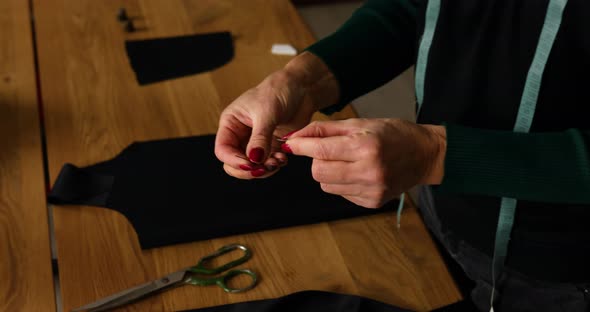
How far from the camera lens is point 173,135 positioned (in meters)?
1.21

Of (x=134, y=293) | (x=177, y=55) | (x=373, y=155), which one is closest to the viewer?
(x=373, y=155)

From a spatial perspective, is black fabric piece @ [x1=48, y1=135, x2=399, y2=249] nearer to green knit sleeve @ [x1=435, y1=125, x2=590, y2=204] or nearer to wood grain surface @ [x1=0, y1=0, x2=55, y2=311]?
wood grain surface @ [x1=0, y1=0, x2=55, y2=311]

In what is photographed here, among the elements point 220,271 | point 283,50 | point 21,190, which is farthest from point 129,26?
point 220,271

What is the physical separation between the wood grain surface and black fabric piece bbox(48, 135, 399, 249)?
0.06 meters

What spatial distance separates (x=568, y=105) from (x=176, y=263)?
654mm

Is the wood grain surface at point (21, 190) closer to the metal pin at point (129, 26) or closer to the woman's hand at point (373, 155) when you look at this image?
the metal pin at point (129, 26)

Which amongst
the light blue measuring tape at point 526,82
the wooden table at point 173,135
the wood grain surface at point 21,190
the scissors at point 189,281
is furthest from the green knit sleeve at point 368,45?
the wood grain surface at point 21,190

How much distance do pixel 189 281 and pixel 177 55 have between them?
2.32 feet

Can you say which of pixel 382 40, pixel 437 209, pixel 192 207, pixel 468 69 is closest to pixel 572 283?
pixel 437 209

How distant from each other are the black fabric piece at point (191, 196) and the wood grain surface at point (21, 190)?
62 mm

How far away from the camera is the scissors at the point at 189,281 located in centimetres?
87

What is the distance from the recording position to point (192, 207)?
1036 millimetres

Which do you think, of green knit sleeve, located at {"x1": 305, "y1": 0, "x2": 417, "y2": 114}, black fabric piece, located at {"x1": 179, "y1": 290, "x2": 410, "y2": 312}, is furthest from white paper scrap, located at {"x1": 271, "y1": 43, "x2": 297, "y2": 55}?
black fabric piece, located at {"x1": 179, "y1": 290, "x2": 410, "y2": 312}

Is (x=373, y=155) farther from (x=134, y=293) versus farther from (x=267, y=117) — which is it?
(x=134, y=293)
